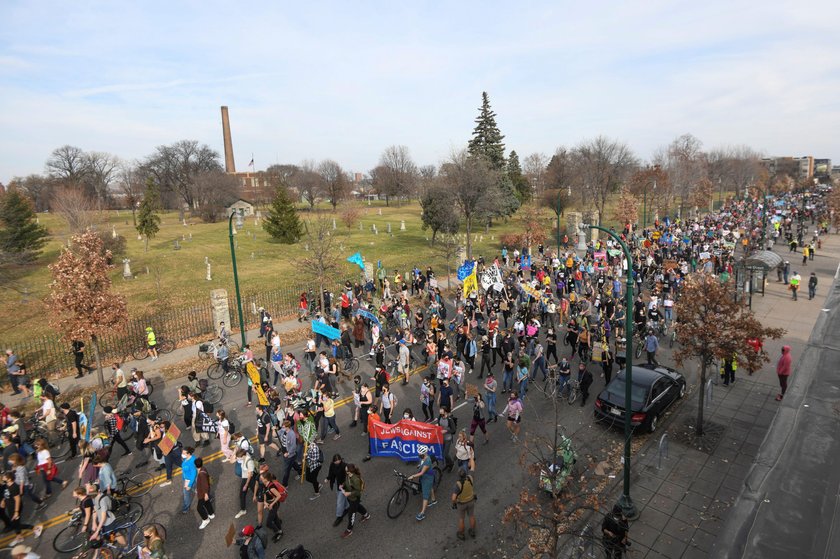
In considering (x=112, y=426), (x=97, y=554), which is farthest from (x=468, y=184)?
(x=97, y=554)

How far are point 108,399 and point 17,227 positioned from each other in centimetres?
3216

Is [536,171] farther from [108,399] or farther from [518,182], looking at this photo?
[108,399]

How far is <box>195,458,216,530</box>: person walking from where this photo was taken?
9789mm

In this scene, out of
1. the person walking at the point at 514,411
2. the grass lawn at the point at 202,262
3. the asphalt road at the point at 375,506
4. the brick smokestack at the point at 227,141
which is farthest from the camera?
the brick smokestack at the point at 227,141

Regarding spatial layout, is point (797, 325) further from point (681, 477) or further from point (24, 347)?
point (24, 347)

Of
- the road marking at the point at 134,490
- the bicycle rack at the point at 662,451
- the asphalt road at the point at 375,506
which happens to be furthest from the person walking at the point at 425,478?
the bicycle rack at the point at 662,451

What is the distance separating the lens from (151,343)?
2006cm

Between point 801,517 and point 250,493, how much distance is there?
40.3 ft

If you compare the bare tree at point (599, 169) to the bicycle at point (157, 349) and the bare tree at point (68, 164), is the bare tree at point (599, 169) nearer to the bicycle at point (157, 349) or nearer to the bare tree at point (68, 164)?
the bicycle at point (157, 349)

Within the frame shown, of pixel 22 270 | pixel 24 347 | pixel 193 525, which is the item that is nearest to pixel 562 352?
pixel 193 525

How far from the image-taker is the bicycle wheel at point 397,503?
10211mm

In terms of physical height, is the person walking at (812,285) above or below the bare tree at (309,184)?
below

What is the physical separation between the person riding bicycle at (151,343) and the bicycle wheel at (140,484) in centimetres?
929

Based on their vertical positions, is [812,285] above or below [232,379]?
above
